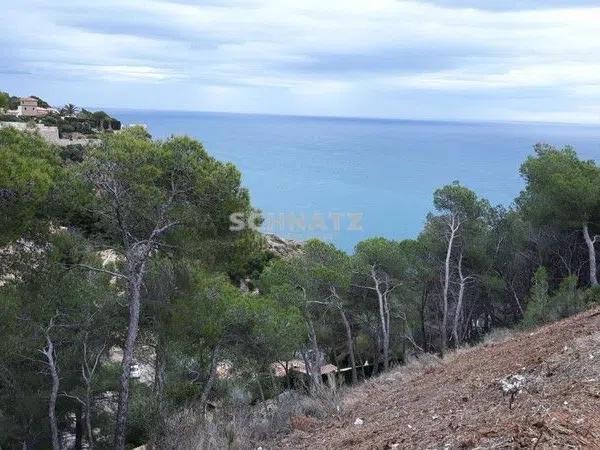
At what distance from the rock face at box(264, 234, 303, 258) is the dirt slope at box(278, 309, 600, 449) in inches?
Answer: 961

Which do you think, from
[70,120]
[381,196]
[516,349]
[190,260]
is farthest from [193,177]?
[381,196]

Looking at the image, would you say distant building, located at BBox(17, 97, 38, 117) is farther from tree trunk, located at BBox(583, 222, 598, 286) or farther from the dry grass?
the dry grass

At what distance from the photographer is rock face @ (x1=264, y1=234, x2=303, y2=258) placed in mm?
33750

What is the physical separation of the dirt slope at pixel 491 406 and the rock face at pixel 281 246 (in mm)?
24420

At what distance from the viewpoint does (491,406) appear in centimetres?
537

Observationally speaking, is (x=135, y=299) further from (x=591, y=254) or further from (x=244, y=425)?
(x=591, y=254)

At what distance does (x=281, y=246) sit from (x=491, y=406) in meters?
30.9

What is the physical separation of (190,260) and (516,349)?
4.63 meters

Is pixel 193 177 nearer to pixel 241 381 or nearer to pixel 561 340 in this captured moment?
pixel 561 340

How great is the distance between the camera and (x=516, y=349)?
8.28 metres

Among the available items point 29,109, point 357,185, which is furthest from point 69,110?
point 357,185

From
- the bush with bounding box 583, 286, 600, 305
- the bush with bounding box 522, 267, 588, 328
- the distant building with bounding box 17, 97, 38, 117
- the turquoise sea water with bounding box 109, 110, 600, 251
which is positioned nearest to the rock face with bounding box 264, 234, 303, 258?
the turquoise sea water with bounding box 109, 110, 600, 251

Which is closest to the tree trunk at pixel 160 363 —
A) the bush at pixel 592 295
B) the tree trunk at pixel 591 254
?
the bush at pixel 592 295

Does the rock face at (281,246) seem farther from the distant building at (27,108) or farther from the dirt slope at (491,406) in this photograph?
the distant building at (27,108)
